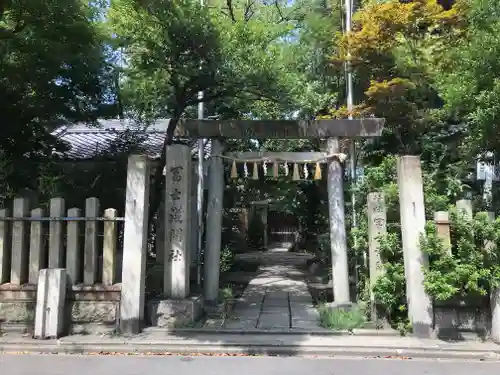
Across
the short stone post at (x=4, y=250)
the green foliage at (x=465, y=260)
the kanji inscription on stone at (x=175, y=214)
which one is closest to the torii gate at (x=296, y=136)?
the kanji inscription on stone at (x=175, y=214)

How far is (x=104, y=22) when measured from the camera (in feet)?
36.6

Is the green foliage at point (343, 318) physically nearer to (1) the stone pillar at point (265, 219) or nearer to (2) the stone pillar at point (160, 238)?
(2) the stone pillar at point (160, 238)

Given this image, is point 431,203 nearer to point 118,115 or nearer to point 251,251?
point 118,115

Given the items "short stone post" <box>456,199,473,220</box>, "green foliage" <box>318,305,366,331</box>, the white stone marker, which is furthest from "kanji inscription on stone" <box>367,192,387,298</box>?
the white stone marker

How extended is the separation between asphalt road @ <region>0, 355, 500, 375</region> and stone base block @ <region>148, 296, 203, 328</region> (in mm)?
1271

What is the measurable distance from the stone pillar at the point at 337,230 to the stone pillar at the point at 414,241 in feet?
4.53

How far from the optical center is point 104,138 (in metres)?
16.5

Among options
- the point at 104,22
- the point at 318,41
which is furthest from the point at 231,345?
the point at 318,41

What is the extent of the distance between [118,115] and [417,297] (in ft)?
28.4

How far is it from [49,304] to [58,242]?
1132 mm

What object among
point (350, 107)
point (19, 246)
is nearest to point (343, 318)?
point (350, 107)

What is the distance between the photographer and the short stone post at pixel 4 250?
862cm

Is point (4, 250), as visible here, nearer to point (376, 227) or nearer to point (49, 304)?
point (49, 304)

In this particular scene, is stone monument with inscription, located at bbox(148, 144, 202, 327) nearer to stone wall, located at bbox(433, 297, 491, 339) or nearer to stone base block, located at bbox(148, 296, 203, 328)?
stone base block, located at bbox(148, 296, 203, 328)
